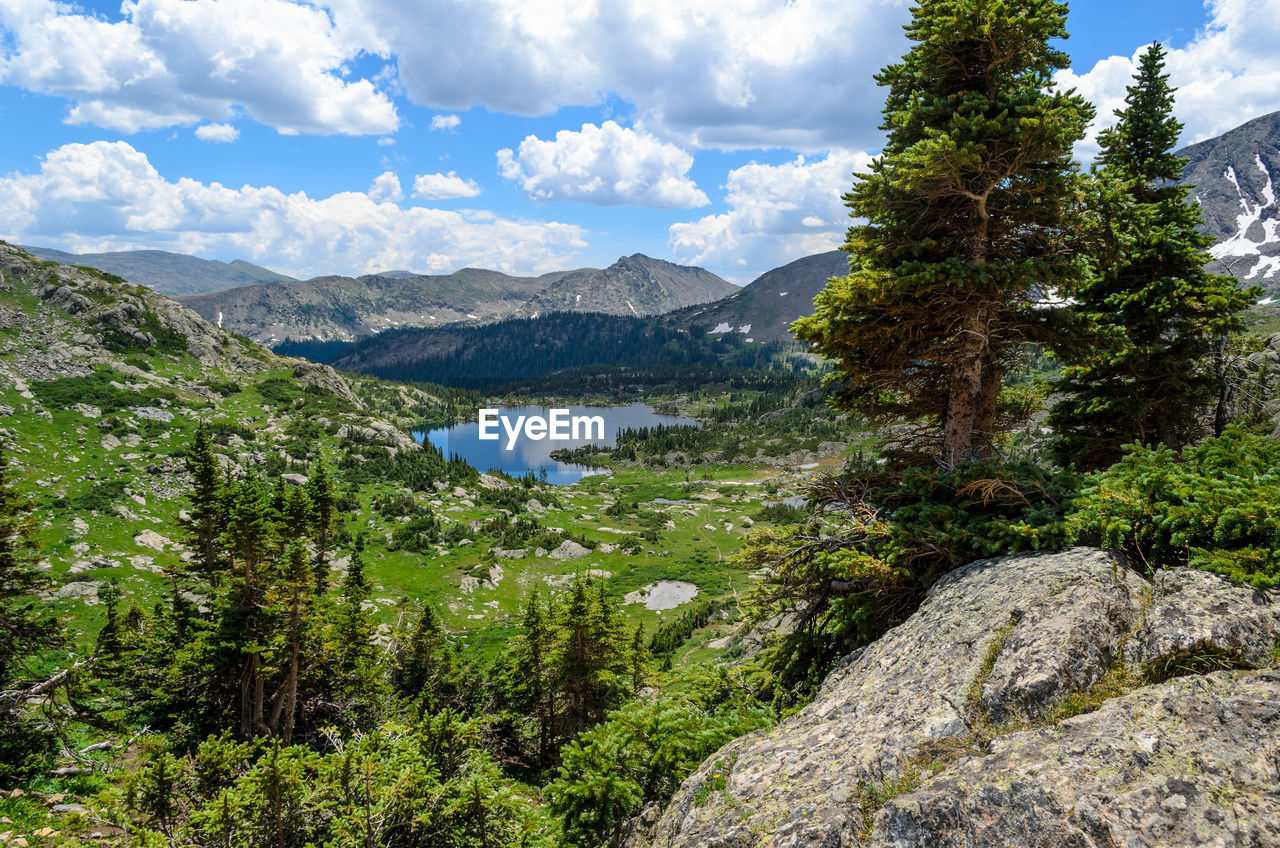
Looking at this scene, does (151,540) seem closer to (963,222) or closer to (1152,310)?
(963,222)

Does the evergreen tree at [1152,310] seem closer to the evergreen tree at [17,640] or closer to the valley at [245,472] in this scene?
the valley at [245,472]

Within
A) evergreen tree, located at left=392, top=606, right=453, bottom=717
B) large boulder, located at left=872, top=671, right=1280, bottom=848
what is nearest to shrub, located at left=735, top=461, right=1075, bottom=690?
large boulder, located at left=872, top=671, right=1280, bottom=848

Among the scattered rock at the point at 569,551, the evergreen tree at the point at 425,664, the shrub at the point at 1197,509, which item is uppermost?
the shrub at the point at 1197,509

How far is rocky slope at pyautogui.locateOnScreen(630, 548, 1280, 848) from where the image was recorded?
4441mm

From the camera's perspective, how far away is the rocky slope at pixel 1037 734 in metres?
4.44

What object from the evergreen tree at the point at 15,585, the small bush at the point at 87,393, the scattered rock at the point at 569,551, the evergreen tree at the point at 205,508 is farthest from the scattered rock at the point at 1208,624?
the small bush at the point at 87,393

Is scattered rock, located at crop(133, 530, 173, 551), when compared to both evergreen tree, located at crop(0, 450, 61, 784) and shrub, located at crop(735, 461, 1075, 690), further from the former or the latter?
shrub, located at crop(735, 461, 1075, 690)

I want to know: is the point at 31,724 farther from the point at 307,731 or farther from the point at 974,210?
the point at 974,210

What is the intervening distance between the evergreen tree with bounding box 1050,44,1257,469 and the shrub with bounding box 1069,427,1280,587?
9929mm

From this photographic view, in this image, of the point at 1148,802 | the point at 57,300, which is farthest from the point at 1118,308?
the point at 57,300

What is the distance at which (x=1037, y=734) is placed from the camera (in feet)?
18.1

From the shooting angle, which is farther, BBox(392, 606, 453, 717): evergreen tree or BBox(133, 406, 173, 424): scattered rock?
BBox(133, 406, 173, 424): scattered rock

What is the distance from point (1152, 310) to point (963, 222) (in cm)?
1051

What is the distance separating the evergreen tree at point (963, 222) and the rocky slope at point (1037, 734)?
18.5 ft
